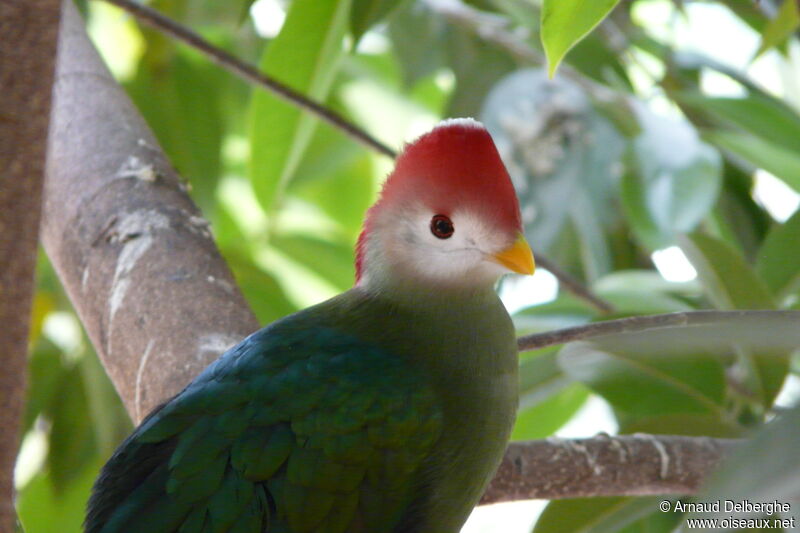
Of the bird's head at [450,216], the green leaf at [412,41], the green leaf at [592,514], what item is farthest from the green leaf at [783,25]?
the green leaf at [412,41]

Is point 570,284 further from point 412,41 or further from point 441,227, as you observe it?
point 412,41

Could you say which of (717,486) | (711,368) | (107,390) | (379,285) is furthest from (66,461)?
(717,486)

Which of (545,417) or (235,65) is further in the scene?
(545,417)

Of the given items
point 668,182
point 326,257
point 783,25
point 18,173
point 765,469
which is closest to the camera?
point 765,469

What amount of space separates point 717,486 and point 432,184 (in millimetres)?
1009

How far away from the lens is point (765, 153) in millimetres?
2139

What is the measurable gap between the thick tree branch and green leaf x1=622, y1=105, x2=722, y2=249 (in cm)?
128

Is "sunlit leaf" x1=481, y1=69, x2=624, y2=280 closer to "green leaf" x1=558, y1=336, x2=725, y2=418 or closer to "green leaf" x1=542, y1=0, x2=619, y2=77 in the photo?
"green leaf" x1=558, y1=336, x2=725, y2=418

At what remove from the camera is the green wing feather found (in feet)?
4.42

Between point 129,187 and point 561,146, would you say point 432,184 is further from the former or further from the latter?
point 561,146

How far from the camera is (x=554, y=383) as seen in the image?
193 cm

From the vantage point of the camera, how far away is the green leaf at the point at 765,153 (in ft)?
6.82

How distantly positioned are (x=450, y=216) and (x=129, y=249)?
0.59 metres

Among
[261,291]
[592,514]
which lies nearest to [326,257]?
[261,291]
